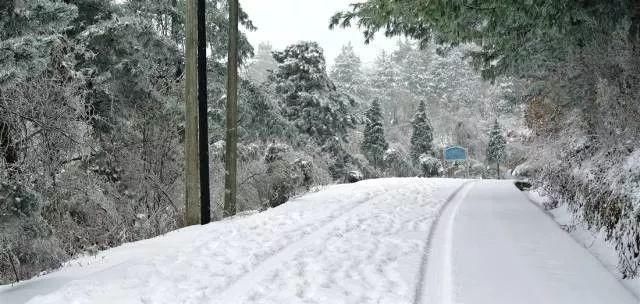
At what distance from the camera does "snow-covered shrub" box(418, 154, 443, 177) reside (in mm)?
45938

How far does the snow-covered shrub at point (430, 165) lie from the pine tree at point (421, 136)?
1.07 meters

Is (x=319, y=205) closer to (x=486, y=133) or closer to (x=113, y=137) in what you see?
(x=113, y=137)

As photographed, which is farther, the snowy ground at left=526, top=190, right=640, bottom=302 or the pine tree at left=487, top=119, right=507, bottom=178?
the pine tree at left=487, top=119, right=507, bottom=178

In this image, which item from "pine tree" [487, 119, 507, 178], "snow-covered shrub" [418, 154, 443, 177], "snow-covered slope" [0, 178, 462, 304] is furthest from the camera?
"pine tree" [487, 119, 507, 178]

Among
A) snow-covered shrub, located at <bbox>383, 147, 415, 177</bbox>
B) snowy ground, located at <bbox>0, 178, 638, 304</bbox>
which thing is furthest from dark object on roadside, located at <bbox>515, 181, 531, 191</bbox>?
snow-covered shrub, located at <bbox>383, 147, 415, 177</bbox>

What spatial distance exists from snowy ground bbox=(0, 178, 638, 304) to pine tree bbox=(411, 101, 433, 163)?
37409mm

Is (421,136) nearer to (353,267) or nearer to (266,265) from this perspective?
(353,267)

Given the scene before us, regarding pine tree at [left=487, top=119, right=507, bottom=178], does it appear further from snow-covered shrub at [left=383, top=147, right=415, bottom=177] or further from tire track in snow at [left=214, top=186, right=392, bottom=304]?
tire track in snow at [left=214, top=186, right=392, bottom=304]

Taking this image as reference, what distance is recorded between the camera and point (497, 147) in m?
50.8

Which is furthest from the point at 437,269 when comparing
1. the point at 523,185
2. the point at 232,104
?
the point at 523,185

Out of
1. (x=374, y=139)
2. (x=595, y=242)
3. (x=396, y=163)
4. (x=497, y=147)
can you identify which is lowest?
(x=595, y=242)

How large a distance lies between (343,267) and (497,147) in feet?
156

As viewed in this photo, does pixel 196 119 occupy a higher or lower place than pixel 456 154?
higher

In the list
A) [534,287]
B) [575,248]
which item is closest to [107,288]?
[534,287]
